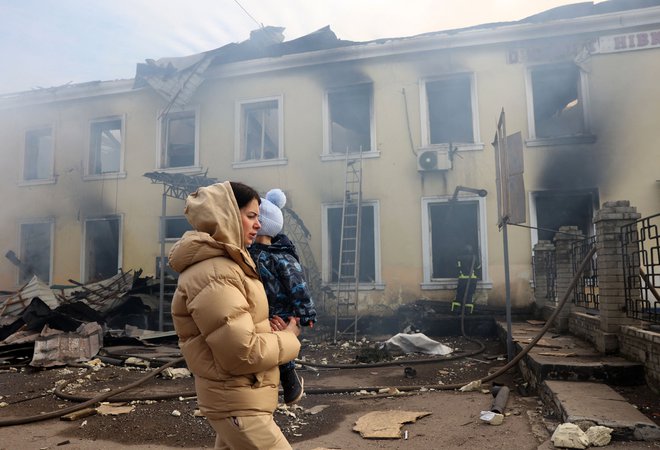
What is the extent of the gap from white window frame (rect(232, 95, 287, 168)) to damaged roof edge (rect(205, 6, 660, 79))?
0.82 metres

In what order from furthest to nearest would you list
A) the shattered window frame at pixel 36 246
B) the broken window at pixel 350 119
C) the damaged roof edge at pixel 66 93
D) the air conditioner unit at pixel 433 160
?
the shattered window frame at pixel 36 246
the damaged roof edge at pixel 66 93
the broken window at pixel 350 119
the air conditioner unit at pixel 433 160

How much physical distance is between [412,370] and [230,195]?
5264 millimetres

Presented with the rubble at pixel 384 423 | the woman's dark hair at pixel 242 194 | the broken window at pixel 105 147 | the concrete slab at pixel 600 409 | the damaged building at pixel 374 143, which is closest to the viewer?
the woman's dark hair at pixel 242 194

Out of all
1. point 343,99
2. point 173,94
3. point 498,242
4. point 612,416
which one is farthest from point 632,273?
point 173,94

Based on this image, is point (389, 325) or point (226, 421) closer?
point (226, 421)

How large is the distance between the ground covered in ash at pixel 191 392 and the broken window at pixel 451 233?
3.08 m

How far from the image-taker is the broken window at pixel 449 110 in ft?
39.5

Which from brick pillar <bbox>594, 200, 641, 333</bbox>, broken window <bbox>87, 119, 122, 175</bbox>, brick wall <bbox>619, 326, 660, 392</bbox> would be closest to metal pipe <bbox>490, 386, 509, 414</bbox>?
brick wall <bbox>619, 326, 660, 392</bbox>

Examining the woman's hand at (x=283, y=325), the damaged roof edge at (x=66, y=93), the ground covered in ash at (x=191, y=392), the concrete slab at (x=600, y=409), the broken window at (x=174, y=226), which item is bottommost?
the ground covered in ash at (x=191, y=392)

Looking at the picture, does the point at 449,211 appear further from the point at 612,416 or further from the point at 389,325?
the point at 612,416

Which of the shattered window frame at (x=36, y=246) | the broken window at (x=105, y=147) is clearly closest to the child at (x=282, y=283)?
the broken window at (x=105, y=147)

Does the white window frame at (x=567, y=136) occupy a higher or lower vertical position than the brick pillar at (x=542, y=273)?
higher

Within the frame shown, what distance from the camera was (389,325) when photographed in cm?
1128

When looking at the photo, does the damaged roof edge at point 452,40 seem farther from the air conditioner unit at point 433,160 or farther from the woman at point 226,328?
the woman at point 226,328
